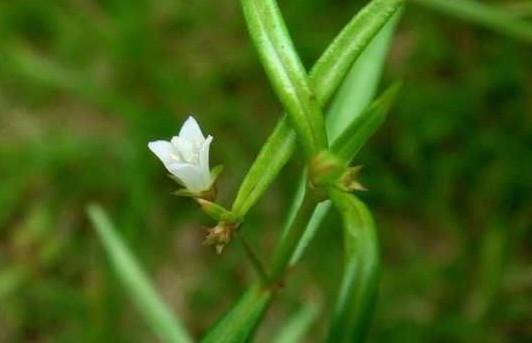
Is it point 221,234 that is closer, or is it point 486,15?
point 221,234

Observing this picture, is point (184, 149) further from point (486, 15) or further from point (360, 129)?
point (486, 15)

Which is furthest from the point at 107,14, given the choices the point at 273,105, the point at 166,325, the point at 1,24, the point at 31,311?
the point at 166,325

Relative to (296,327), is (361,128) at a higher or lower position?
higher

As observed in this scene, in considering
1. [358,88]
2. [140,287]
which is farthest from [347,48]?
[140,287]

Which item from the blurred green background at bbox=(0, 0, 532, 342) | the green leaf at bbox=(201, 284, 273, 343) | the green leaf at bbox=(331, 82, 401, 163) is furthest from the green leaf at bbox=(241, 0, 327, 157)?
the blurred green background at bbox=(0, 0, 532, 342)

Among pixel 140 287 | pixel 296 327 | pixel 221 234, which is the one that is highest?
pixel 221 234

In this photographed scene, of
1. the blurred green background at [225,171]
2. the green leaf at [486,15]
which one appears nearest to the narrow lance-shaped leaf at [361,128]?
the green leaf at [486,15]

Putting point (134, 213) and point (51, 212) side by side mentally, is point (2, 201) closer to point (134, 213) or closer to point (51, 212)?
point (51, 212)
